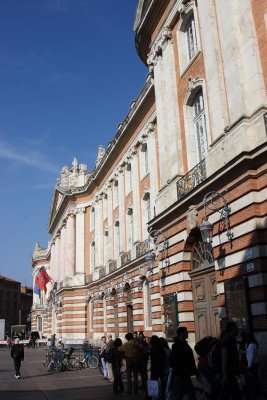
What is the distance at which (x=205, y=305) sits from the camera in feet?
55.6

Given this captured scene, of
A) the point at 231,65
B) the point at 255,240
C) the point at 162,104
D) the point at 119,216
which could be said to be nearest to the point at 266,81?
the point at 231,65

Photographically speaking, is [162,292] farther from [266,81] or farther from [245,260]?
[266,81]

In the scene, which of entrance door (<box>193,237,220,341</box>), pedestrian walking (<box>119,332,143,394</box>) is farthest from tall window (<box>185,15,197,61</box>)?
pedestrian walking (<box>119,332,143,394</box>)

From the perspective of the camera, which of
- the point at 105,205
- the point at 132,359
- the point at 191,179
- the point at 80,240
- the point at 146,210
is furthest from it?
the point at 80,240

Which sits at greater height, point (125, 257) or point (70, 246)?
point (70, 246)

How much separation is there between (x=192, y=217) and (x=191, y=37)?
8.15 m

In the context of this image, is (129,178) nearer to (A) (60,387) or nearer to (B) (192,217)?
(B) (192,217)

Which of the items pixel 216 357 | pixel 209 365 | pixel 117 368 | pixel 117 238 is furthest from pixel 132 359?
pixel 117 238

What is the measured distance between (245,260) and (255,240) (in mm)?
747

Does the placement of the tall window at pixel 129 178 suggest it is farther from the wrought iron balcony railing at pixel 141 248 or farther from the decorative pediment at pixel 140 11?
the decorative pediment at pixel 140 11

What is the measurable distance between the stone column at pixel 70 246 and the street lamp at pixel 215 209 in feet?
112

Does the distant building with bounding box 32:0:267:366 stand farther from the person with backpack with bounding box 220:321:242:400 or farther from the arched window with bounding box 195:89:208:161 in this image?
the person with backpack with bounding box 220:321:242:400

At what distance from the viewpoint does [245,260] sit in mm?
13414

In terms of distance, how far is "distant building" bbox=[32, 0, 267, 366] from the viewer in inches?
532
